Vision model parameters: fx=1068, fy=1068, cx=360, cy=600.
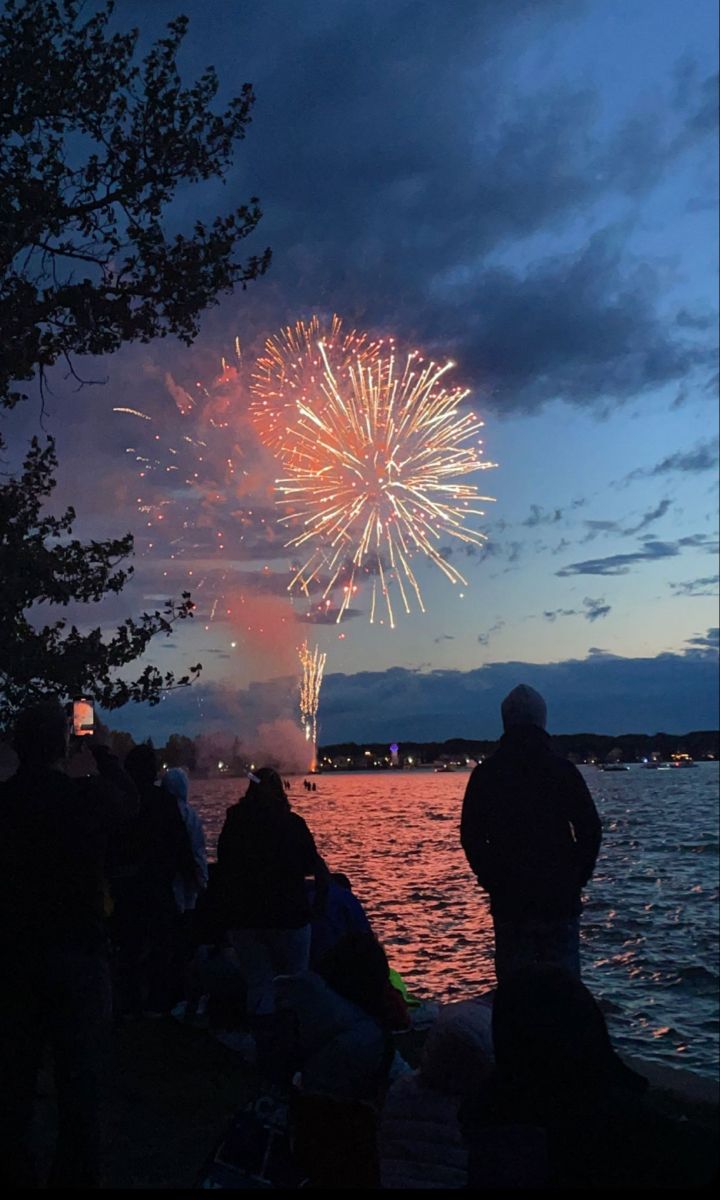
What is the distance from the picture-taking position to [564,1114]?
2635mm

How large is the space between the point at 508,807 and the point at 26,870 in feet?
8.61

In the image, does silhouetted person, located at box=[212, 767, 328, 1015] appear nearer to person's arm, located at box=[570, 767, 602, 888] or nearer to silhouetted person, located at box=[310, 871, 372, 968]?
silhouetted person, located at box=[310, 871, 372, 968]

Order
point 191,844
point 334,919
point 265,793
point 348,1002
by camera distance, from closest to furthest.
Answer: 1. point 348,1002
2. point 265,793
3. point 334,919
4. point 191,844

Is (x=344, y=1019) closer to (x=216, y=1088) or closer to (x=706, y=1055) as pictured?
(x=216, y=1088)

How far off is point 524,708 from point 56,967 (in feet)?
9.28

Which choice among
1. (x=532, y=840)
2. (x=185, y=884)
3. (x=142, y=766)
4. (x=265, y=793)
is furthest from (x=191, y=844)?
(x=532, y=840)

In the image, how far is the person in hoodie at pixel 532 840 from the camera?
5.84 metres

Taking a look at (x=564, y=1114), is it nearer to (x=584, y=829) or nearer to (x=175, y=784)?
(x=584, y=829)

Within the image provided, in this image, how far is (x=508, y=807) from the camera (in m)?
5.92

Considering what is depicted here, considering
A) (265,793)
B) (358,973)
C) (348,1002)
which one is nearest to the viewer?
(348,1002)

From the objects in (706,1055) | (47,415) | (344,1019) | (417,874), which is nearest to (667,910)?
(417,874)

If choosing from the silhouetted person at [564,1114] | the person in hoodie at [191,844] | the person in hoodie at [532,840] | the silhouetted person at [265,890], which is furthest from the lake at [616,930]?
the silhouetted person at [564,1114]

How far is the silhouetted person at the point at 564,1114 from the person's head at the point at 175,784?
659cm

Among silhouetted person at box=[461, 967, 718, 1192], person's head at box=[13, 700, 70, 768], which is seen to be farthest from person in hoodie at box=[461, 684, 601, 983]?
silhouetted person at box=[461, 967, 718, 1192]
